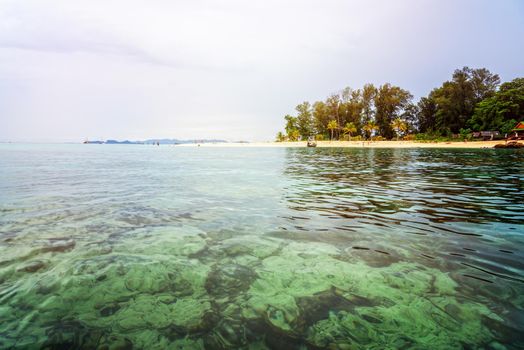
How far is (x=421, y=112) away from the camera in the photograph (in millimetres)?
95250

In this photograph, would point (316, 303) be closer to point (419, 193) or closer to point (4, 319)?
point (4, 319)

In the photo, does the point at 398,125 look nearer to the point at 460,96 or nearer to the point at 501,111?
the point at 460,96

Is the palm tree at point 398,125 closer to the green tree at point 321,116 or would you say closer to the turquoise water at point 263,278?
the green tree at point 321,116

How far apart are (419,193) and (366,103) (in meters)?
102

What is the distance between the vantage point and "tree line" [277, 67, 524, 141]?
2820 inches

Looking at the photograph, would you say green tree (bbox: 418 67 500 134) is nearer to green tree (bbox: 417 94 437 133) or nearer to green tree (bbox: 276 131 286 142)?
green tree (bbox: 417 94 437 133)

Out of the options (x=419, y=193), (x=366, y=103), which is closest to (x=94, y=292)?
(x=419, y=193)

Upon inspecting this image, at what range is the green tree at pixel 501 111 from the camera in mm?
68312

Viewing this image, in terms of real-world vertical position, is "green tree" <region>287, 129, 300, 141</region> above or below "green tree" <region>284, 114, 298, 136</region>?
below

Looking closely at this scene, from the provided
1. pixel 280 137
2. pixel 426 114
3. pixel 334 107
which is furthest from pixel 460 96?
pixel 280 137

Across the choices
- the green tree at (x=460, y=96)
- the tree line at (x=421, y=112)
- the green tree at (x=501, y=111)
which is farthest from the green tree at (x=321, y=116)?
the green tree at (x=501, y=111)

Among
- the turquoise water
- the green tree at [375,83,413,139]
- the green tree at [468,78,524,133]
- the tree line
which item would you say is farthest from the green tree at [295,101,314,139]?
the turquoise water

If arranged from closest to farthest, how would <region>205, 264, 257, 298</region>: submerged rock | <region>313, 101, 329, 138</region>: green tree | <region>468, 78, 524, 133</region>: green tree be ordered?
<region>205, 264, 257, 298</region>: submerged rock < <region>468, 78, 524, 133</region>: green tree < <region>313, 101, 329, 138</region>: green tree

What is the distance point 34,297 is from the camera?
361cm
